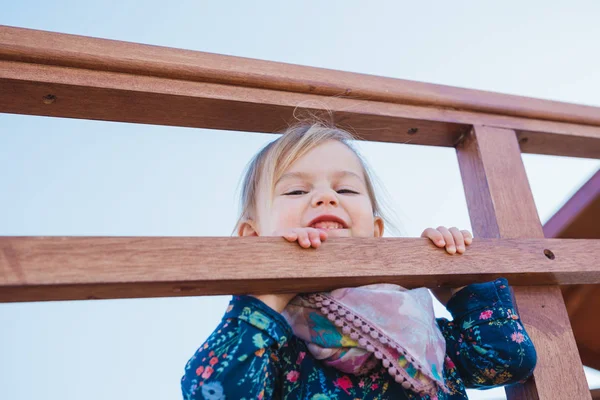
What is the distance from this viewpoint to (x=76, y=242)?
25.5 inches

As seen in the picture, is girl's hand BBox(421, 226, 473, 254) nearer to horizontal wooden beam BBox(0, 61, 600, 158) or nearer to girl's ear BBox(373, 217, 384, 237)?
horizontal wooden beam BBox(0, 61, 600, 158)

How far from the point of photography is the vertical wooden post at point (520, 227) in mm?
896

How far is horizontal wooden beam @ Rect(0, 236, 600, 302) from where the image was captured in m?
0.63

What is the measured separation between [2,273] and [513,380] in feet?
2.44

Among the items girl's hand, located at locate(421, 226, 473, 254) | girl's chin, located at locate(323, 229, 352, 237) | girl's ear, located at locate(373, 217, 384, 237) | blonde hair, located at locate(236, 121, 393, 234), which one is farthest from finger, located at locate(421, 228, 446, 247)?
girl's ear, located at locate(373, 217, 384, 237)

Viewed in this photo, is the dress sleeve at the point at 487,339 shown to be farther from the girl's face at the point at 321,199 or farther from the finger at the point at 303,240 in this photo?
the finger at the point at 303,240

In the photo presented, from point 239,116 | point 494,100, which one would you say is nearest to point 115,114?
point 239,116

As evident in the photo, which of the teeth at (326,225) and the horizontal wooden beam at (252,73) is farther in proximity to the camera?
the teeth at (326,225)

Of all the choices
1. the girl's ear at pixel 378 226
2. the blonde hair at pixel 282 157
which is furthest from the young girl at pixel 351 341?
the girl's ear at pixel 378 226

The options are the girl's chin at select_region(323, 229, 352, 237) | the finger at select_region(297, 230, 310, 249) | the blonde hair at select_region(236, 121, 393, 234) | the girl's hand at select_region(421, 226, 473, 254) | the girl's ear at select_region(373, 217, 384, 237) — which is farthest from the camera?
the girl's ear at select_region(373, 217, 384, 237)

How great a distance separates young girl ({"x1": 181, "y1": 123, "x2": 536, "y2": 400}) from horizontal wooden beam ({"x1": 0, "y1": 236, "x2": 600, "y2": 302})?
31mm

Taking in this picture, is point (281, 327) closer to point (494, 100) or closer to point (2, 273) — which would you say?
point (2, 273)

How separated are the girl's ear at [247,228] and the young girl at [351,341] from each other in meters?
0.13

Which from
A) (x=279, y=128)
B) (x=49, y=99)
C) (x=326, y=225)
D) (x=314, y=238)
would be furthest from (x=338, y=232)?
(x=49, y=99)
